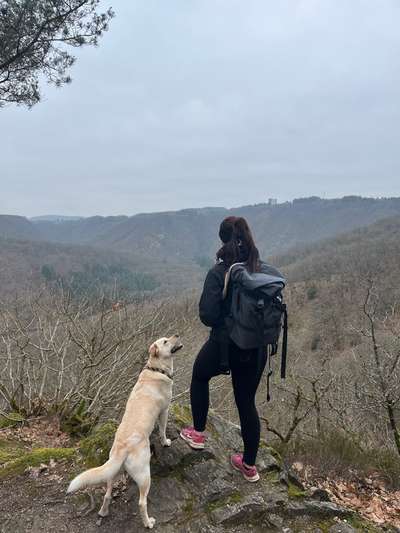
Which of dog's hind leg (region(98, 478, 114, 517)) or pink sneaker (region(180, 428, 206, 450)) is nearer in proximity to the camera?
dog's hind leg (region(98, 478, 114, 517))

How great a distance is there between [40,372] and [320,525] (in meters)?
7.40

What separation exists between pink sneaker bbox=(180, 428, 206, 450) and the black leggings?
158mm

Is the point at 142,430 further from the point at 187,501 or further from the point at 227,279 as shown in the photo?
the point at 227,279

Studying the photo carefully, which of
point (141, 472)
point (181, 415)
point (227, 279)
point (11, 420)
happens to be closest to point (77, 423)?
point (11, 420)

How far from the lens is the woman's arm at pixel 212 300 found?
140 inches

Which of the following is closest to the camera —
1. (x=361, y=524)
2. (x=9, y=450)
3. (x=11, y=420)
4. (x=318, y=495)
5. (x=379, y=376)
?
(x=361, y=524)

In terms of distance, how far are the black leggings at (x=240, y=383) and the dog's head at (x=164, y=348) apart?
1.07 feet

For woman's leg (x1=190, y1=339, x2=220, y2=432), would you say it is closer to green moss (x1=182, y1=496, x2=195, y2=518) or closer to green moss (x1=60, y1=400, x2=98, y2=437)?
green moss (x1=182, y1=496, x2=195, y2=518)

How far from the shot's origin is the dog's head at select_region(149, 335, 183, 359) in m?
4.10

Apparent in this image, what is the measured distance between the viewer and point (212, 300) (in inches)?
139

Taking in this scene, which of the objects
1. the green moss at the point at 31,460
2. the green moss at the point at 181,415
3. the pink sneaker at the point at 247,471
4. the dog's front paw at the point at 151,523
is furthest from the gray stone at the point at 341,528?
the green moss at the point at 31,460

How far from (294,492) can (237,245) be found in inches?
91.2

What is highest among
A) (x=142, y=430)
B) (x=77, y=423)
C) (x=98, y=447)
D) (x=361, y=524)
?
(x=142, y=430)

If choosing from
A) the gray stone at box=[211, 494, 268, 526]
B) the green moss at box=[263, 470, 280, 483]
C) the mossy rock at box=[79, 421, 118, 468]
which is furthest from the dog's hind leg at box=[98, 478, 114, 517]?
the green moss at box=[263, 470, 280, 483]
